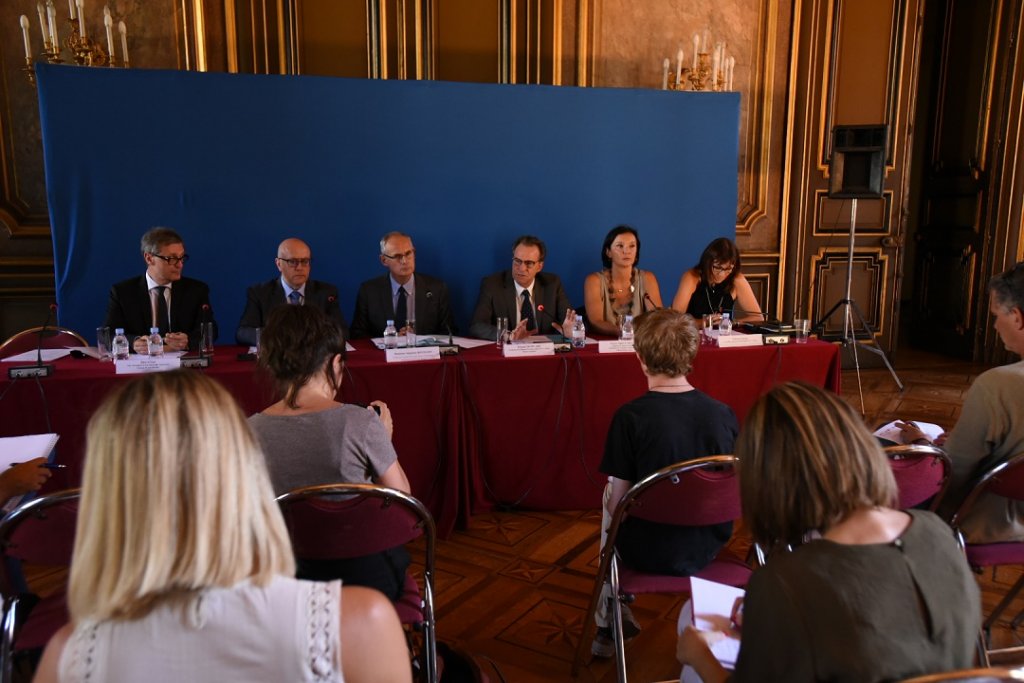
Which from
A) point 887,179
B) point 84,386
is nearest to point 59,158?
point 84,386

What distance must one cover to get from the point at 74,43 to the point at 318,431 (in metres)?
3.54

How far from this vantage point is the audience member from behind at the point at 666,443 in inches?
68.3

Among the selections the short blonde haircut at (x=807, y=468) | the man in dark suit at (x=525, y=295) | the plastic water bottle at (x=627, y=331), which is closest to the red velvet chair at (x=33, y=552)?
the short blonde haircut at (x=807, y=468)

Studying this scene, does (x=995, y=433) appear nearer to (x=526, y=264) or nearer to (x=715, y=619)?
(x=715, y=619)

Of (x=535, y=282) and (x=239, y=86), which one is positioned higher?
(x=239, y=86)

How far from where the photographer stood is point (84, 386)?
2500 mm

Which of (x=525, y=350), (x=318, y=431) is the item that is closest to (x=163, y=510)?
(x=318, y=431)

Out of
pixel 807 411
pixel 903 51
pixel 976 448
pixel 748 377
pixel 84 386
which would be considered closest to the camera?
pixel 807 411

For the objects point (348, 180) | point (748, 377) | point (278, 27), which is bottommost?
point (748, 377)

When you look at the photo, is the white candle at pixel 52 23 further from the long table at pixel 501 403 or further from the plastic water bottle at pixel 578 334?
the plastic water bottle at pixel 578 334

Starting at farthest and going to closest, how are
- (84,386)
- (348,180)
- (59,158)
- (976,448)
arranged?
(348,180), (59,158), (84,386), (976,448)

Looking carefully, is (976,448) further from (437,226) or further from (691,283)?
(437,226)

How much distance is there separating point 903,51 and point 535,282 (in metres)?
3.81

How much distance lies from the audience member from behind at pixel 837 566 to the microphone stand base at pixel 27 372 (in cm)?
238
